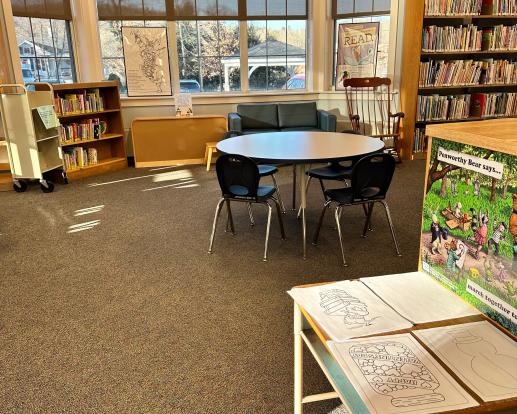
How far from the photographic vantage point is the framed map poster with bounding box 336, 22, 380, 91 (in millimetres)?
6305

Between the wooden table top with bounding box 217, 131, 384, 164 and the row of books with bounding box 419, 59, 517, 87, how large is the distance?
269 cm

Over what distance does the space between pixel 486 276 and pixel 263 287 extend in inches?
72.9

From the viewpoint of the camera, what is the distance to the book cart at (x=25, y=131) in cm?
488

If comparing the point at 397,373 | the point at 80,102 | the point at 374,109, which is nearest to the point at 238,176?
the point at 397,373

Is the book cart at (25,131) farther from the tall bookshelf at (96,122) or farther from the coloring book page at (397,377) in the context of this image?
the coloring book page at (397,377)

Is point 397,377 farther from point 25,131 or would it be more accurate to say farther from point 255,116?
point 255,116

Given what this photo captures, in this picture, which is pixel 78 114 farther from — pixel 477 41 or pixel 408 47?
pixel 477 41

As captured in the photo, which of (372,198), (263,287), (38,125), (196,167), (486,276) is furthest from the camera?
(196,167)

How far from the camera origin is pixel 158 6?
6.31m

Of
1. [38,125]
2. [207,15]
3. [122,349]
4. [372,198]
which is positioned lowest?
[122,349]

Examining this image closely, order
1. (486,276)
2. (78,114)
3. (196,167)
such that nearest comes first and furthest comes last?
(486,276) < (78,114) < (196,167)

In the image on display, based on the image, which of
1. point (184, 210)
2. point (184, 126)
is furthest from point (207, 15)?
point (184, 210)

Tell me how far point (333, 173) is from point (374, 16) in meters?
3.70

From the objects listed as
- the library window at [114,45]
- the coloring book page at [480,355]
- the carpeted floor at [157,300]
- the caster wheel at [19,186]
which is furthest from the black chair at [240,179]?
the library window at [114,45]
